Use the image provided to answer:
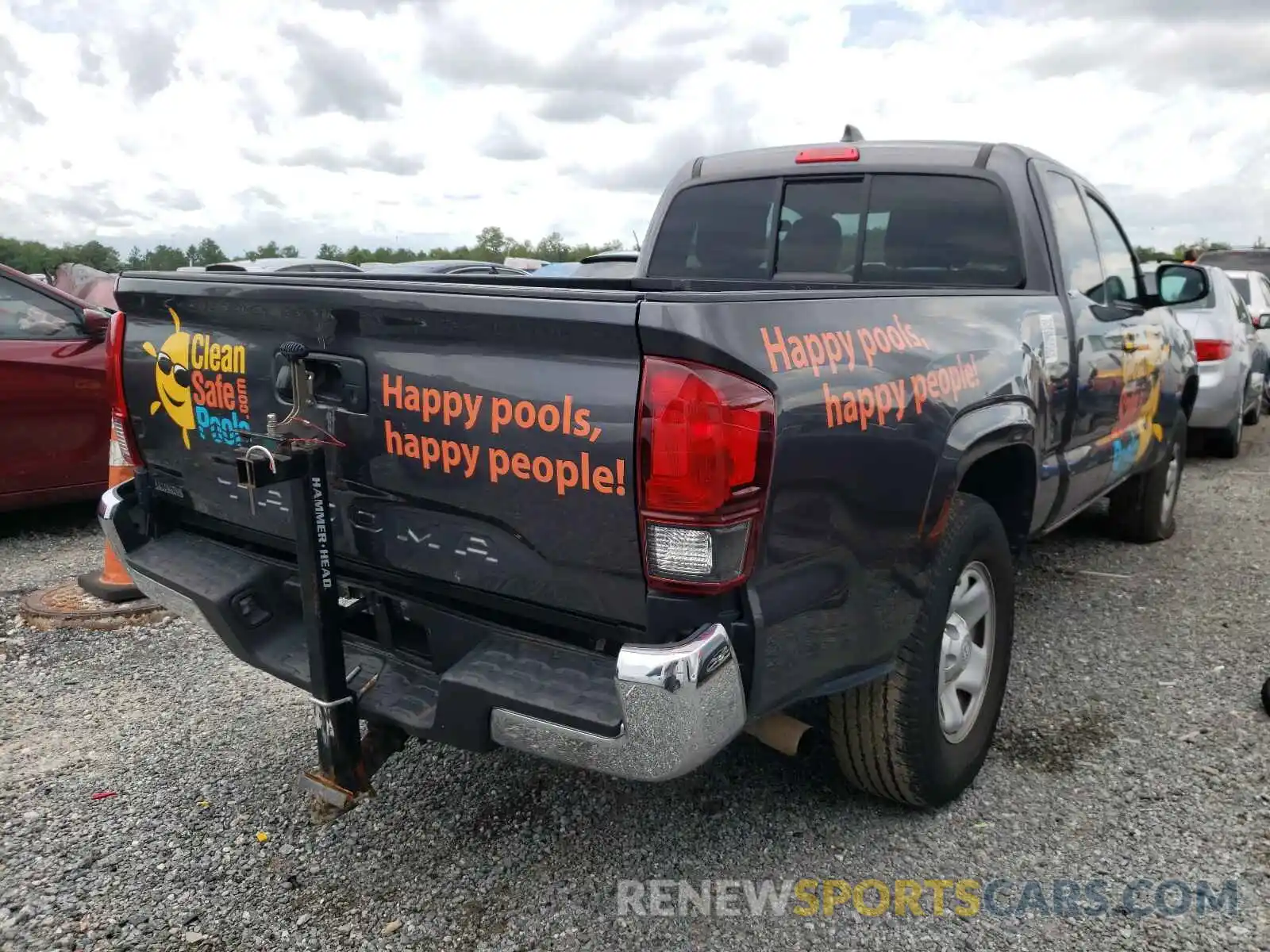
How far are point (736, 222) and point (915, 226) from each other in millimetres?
777

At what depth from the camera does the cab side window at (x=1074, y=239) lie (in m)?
3.87

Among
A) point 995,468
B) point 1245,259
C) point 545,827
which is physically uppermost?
point 1245,259

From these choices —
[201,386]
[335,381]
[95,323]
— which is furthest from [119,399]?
[95,323]

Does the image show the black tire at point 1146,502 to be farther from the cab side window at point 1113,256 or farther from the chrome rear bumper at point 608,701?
the chrome rear bumper at point 608,701

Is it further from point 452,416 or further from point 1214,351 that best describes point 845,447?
point 1214,351

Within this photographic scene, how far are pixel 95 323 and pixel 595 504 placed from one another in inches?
193

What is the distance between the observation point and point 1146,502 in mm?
5598

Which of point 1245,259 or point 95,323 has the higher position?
point 1245,259

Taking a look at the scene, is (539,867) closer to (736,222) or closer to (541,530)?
(541,530)

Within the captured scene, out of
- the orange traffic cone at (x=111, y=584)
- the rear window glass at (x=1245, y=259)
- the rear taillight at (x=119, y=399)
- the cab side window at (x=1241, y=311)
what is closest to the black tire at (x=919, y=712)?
the rear taillight at (x=119, y=399)

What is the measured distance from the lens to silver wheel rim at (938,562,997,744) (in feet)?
9.37

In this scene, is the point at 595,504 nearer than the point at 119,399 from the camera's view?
Yes

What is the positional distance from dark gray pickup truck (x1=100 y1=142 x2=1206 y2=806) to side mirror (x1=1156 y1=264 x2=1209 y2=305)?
1.68 metres

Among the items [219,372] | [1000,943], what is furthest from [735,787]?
[219,372]
